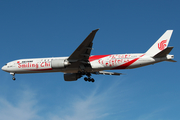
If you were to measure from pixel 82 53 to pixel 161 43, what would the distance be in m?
9.62

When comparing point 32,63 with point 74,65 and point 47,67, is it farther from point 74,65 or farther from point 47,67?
point 74,65

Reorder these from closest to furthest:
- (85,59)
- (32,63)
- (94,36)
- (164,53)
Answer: (94,36) → (164,53) → (85,59) → (32,63)

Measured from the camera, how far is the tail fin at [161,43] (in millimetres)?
26875

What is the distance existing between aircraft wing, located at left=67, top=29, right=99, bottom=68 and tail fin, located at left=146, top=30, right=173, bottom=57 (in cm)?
719

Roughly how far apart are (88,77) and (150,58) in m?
8.77

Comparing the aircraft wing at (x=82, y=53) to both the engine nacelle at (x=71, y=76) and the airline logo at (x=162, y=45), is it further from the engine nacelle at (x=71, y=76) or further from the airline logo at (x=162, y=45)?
the airline logo at (x=162, y=45)

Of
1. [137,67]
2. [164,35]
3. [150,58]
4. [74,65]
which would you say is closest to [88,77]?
[74,65]

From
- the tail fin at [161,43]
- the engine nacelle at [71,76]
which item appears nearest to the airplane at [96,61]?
the tail fin at [161,43]

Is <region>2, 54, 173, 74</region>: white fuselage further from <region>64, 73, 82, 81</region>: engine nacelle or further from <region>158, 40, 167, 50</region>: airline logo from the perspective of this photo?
<region>64, 73, 82, 81</region>: engine nacelle

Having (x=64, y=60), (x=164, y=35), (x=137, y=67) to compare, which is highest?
(x=164, y=35)

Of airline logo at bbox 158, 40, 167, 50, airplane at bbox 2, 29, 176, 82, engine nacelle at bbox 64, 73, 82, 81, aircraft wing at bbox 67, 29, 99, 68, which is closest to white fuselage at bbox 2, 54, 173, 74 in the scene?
airplane at bbox 2, 29, 176, 82

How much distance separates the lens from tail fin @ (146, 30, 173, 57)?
26875 mm

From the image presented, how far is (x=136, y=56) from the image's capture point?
26.3 m

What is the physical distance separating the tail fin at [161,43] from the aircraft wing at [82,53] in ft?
23.6
